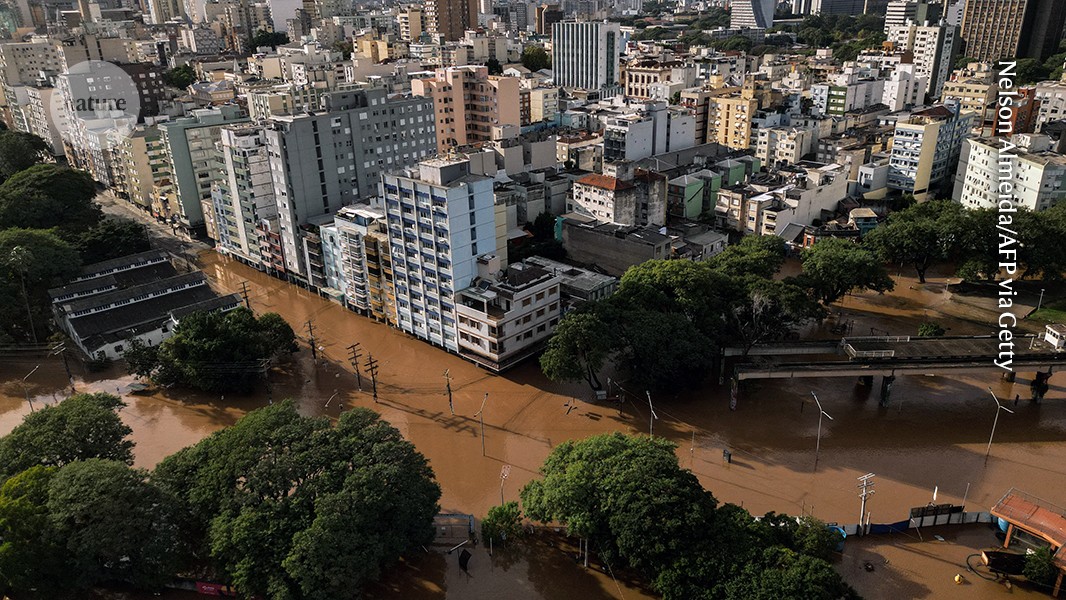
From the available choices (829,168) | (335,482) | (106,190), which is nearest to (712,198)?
(829,168)

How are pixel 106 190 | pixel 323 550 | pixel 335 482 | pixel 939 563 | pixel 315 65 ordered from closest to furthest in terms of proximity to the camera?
pixel 323 550 < pixel 335 482 < pixel 939 563 < pixel 106 190 < pixel 315 65

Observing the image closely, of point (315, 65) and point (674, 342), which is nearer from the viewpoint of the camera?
point (674, 342)

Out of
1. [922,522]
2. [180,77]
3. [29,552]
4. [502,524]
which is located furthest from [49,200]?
[180,77]

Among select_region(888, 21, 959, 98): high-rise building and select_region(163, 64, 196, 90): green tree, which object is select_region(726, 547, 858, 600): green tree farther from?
select_region(163, 64, 196, 90): green tree

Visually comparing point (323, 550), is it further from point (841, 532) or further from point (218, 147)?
point (218, 147)

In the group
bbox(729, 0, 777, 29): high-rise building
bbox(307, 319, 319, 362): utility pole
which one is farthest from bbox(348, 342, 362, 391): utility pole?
bbox(729, 0, 777, 29): high-rise building

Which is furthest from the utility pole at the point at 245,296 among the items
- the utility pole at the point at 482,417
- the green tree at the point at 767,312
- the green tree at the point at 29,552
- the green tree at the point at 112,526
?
the green tree at the point at 767,312

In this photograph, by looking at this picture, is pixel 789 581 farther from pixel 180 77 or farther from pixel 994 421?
pixel 180 77
